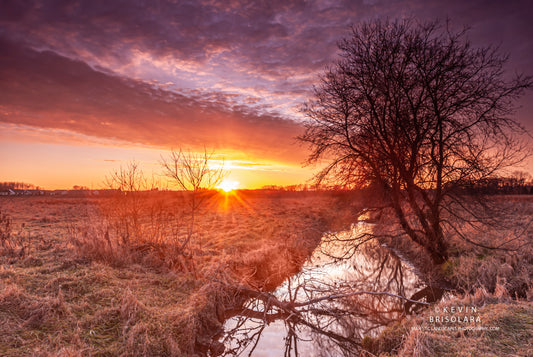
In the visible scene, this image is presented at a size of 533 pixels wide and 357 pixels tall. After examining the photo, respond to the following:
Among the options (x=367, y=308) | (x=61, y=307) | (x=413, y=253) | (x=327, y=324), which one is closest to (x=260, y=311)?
(x=327, y=324)

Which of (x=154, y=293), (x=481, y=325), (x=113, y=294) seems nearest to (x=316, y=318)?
(x=481, y=325)

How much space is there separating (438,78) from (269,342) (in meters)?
10.2

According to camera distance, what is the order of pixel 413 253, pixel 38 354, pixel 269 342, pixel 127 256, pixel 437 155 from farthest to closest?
pixel 413 253, pixel 437 155, pixel 127 256, pixel 269 342, pixel 38 354

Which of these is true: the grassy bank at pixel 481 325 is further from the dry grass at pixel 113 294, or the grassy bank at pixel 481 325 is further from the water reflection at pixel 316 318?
the dry grass at pixel 113 294

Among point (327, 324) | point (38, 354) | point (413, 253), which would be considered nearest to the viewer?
point (38, 354)

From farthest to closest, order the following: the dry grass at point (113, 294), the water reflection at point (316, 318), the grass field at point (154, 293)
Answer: the water reflection at point (316, 318), the dry grass at point (113, 294), the grass field at point (154, 293)

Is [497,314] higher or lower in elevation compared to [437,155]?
lower

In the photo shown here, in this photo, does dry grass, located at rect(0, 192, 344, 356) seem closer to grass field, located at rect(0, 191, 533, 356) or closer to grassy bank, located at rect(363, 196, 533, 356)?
grass field, located at rect(0, 191, 533, 356)

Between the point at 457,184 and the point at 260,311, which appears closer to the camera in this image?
the point at 260,311

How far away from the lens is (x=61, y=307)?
18.4ft

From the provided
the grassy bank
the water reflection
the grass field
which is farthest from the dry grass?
the grassy bank

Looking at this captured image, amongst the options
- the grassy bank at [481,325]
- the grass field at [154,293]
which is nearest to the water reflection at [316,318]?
the grass field at [154,293]

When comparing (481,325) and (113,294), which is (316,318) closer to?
(481,325)

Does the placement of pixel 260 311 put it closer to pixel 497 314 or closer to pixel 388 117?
pixel 497 314
